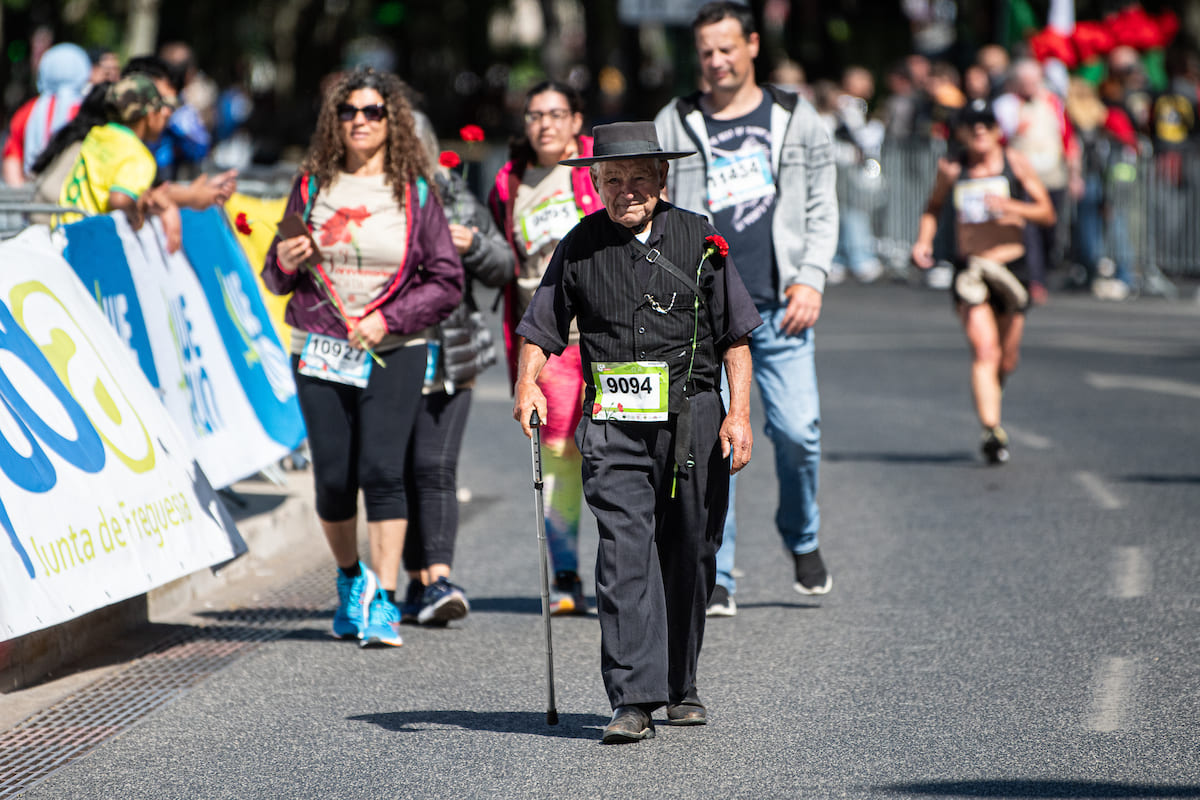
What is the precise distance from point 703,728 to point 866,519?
3638mm

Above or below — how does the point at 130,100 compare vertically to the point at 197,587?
above

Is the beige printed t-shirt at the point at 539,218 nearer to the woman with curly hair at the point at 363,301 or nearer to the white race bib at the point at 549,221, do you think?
the white race bib at the point at 549,221

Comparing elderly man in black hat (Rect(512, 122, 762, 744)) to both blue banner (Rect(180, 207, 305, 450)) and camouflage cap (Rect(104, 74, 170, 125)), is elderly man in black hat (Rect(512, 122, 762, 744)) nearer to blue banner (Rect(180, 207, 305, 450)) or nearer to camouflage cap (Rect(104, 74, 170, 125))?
camouflage cap (Rect(104, 74, 170, 125))

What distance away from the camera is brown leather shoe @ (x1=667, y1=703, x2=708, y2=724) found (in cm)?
542

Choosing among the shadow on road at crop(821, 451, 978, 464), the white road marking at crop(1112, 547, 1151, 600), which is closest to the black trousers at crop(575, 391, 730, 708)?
the white road marking at crop(1112, 547, 1151, 600)

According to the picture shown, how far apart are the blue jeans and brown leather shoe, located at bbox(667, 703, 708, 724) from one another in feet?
4.85

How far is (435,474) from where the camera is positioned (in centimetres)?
703

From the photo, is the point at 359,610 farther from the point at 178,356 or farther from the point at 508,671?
the point at 178,356

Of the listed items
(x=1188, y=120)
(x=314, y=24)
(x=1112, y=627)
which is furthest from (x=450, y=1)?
(x=1112, y=627)

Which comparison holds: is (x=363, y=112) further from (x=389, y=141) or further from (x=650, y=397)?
(x=650, y=397)

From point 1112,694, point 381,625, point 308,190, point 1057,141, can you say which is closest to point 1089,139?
point 1057,141

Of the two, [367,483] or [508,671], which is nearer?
[508,671]

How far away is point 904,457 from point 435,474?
4340 mm

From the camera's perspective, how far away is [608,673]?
17.0ft
